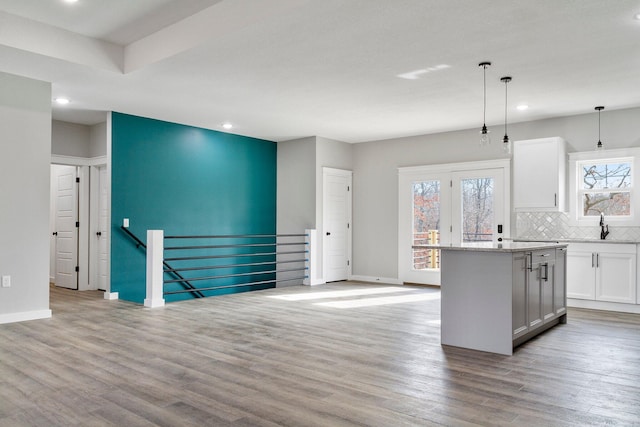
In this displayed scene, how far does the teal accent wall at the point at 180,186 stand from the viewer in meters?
6.91

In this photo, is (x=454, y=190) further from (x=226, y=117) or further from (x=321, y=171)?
(x=226, y=117)

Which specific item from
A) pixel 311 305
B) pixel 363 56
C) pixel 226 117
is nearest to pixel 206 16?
pixel 363 56

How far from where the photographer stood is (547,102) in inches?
244

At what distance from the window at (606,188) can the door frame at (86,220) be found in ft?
25.2

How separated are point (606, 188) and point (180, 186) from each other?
21.1ft

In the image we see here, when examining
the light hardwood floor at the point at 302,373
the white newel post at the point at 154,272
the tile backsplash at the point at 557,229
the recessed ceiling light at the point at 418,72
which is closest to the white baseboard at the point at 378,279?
the tile backsplash at the point at 557,229

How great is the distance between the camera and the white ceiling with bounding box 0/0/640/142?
374 centimetres

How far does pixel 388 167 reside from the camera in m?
8.95

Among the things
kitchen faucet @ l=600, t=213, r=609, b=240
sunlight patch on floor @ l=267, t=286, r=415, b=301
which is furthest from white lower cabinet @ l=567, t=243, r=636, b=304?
sunlight patch on floor @ l=267, t=286, r=415, b=301

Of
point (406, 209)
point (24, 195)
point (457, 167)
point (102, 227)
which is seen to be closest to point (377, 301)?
point (406, 209)

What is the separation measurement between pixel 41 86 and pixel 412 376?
16.9 feet

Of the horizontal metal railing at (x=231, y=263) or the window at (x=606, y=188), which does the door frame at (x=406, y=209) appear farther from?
the window at (x=606, y=188)

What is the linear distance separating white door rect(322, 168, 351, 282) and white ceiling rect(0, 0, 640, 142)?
7.55ft

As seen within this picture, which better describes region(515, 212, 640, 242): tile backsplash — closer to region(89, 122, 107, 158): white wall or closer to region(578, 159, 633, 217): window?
region(578, 159, 633, 217): window
